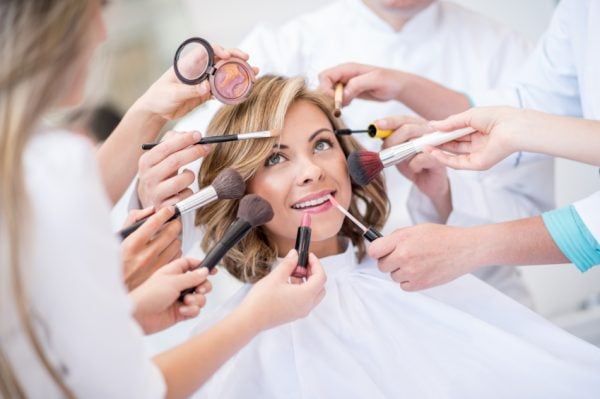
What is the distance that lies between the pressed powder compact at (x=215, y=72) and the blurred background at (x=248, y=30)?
990 millimetres

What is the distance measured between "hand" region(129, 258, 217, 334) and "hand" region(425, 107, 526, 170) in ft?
1.82

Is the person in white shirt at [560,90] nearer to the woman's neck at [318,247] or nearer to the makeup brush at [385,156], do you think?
the makeup brush at [385,156]

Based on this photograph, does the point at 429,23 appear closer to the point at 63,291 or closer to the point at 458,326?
the point at 458,326

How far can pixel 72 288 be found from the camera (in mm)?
688

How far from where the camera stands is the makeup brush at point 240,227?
105cm

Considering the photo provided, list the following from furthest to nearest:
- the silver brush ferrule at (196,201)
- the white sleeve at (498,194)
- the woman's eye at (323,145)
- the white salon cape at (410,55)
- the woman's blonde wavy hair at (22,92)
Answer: the white salon cape at (410,55) < the white sleeve at (498,194) < the woman's eye at (323,145) < the silver brush ferrule at (196,201) < the woman's blonde wavy hair at (22,92)

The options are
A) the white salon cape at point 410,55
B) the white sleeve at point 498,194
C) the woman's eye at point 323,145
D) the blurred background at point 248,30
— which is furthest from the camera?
the blurred background at point 248,30

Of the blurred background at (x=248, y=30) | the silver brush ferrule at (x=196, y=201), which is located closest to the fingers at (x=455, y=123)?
the silver brush ferrule at (x=196, y=201)

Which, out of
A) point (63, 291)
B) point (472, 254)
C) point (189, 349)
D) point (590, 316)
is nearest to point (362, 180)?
point (472, 254)

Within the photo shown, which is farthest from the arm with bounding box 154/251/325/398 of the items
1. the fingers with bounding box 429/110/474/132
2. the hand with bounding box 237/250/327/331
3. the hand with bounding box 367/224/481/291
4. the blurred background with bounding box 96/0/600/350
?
the blurred background with bounding box 96/0/600/350

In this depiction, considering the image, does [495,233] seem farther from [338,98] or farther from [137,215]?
[137,215]

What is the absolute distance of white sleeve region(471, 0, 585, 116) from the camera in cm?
147

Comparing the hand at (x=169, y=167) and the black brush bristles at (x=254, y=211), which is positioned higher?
the hand at (x=169, y=167)

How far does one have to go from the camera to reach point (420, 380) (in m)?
1.20
